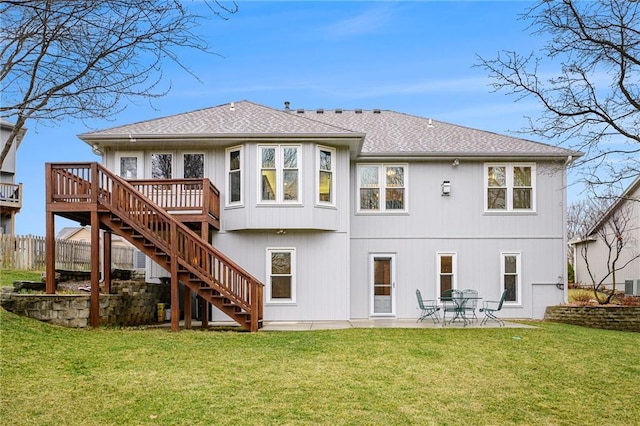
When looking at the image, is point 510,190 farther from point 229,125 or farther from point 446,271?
point 229,125

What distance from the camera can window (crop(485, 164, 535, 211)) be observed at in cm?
1694

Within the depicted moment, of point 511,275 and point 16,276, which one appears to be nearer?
point 511,275

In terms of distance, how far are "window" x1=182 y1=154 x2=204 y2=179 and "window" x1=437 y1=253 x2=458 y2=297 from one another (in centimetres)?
736

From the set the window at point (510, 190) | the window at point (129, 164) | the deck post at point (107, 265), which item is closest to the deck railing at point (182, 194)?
A: the window at point (129, 164)

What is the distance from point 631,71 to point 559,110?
1.13 meters

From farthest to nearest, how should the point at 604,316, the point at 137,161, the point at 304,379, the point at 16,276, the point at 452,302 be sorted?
the point at 16,276 → the point at 604,316 → the point at 452,302 → the point at 137,161 → the point at 304,379

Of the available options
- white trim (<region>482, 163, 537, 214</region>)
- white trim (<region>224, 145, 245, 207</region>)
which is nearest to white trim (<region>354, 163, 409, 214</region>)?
white trim (<region>482, 163, 537, 214</region>)

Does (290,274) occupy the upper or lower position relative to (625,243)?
lower

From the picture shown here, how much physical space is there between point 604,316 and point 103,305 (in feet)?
44.4

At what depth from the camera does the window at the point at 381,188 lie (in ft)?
55.4

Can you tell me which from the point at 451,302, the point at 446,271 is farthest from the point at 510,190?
the point at 451,302

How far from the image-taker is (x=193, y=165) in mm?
15844

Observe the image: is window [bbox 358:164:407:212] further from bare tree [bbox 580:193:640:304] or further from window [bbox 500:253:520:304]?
bare tree [bbox 580:193:640:304]

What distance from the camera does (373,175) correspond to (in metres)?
16.9
